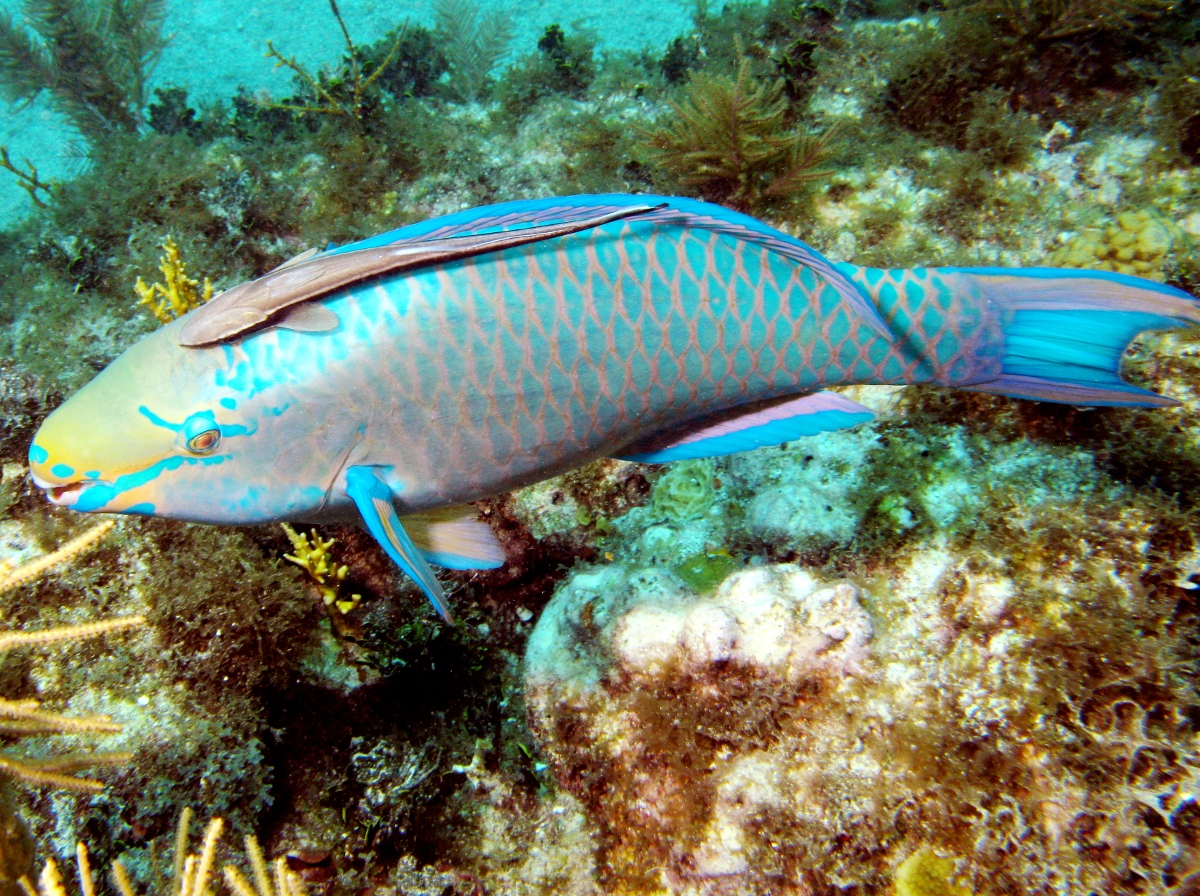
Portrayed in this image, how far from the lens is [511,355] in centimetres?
196

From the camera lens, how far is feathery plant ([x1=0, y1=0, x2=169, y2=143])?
9.53m

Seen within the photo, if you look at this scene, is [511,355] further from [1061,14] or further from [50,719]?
[1061,14]

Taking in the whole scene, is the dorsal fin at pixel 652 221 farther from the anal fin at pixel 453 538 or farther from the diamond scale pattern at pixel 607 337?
the anal fin at pixel 453 538

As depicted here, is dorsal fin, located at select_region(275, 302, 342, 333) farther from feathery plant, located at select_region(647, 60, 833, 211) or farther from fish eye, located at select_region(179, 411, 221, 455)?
feathery plant, located at select_region(647, 60, 833, 211)

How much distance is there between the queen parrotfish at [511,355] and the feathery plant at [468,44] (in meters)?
6.24

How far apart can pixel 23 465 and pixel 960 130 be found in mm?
6378

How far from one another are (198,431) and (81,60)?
12.1m

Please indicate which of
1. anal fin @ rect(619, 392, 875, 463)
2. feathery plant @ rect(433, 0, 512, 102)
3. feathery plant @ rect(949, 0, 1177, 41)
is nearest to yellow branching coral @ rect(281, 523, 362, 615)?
anal fin @ rect(619, 392, 875, 463)

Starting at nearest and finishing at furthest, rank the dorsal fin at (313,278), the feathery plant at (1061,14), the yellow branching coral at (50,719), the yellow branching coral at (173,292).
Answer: the dorsal fin at (313,278)
the yellow branching coral at (50,719)
the yellow branching coral at (173,292)
the feathery plant at (1061,14)

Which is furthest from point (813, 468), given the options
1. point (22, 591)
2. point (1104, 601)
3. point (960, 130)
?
point (22, 591)

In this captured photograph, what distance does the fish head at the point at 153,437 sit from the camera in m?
1.79

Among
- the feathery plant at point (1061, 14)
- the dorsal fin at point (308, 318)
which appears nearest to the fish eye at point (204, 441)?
the dorsal fin at point (308, 318)

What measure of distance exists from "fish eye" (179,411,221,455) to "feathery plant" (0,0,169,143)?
10.8m

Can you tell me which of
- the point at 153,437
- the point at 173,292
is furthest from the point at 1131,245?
the point at 173,292
